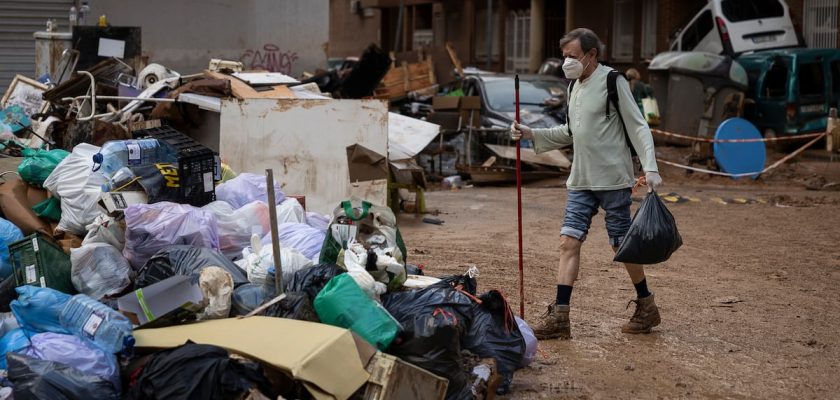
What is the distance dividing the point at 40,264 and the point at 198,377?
1.67 metres

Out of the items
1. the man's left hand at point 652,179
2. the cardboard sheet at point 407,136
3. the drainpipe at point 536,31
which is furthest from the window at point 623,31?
the man's left hand at point 652,179

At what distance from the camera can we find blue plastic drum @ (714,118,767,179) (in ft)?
50.2

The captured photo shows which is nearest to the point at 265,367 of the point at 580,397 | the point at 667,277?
the point at 580,397

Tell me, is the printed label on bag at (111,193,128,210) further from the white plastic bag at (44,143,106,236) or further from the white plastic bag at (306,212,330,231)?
the white plastic bag at (306,212,330,231)

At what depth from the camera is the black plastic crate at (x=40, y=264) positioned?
18.0 ft

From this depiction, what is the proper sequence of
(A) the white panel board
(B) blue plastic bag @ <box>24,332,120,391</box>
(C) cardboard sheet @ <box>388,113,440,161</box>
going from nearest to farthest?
(B) blue plastic bag @ <box>24,332,120,391</box>
(A) the white panel board
(C) cardboard sheet @ <box>388,113,440,161</box>

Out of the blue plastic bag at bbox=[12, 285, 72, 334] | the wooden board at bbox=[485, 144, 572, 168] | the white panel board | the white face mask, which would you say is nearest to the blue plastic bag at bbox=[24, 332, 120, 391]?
the blue plastic bag at bbox=[12, 285, 72, 334]

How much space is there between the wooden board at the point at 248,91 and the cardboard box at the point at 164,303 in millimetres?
6116

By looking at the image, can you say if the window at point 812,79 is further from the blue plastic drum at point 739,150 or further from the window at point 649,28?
the window at point 649,28

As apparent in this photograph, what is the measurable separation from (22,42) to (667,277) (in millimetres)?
12810

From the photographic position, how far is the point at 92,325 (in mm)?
4758

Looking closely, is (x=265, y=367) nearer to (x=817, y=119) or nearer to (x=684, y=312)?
(x=684, y=312)

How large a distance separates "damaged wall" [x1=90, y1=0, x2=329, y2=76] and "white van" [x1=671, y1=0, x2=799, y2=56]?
7.38 meters

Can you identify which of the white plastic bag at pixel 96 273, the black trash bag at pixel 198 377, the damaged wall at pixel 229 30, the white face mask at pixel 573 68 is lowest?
the black trash bag at pixel 198 377
